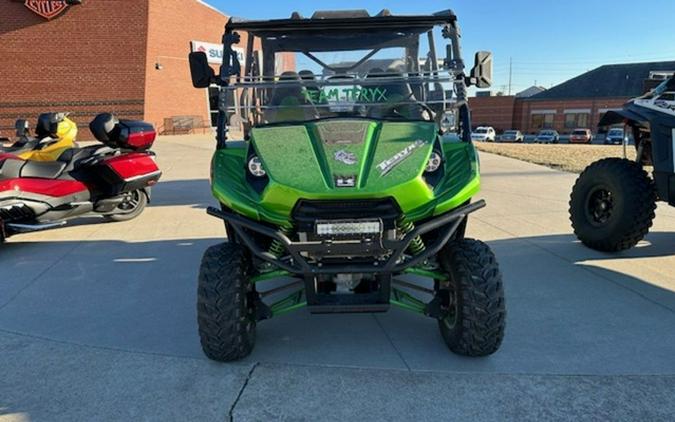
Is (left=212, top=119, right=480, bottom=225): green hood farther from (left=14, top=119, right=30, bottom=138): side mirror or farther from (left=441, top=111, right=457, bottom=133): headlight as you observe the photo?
(left=14, top=119, right=30, bottom=138): side mirror

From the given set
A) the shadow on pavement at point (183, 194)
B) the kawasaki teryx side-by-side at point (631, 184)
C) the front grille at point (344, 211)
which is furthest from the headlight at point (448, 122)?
the shadow on pavement at point (183, 194)

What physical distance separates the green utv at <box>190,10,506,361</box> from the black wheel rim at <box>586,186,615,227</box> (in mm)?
2523

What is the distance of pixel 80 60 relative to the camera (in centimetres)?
2253

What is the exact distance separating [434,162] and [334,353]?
131 cm

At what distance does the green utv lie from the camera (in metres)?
2.60

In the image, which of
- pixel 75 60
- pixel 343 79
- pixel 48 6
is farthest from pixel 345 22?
pixel 48 6

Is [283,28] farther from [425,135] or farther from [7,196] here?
[7,196]

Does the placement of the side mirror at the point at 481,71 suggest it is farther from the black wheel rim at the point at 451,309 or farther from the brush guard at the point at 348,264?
the black wheel rim at the point at 451,309

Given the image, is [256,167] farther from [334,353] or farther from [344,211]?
[334,353]

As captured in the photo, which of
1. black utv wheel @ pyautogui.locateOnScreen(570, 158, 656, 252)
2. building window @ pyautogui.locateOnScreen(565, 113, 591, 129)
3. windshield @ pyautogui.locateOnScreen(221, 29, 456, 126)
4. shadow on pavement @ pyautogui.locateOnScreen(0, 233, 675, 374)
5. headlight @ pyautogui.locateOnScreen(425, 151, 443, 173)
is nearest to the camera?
headlight @ pyautogui.locateOnScreen(425, 151, 443, 173)

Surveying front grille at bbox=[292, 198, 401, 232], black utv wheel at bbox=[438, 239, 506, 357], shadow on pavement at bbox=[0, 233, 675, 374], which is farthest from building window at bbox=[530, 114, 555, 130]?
front grille at bbox=[292, 198, 401, 232]

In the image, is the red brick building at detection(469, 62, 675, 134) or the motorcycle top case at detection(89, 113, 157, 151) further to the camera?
the red brick building at detection(469, 62, 675, 134)

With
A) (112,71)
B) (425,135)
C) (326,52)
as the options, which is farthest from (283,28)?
(112,71)

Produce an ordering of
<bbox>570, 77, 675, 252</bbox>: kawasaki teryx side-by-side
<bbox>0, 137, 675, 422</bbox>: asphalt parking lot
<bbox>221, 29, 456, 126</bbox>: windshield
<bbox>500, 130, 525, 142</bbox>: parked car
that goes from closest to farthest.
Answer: <bbox>0, 137, 675, 422</bbox>: asphalt parking lot, <bbox>221, 29, 456, 126</bbox>: windshield, <bbox>570, 77, 675, 252</bbox>: kawasaki teryx side-by-side, <bbox>500, 130, 525, 142</bbox>: parked car
